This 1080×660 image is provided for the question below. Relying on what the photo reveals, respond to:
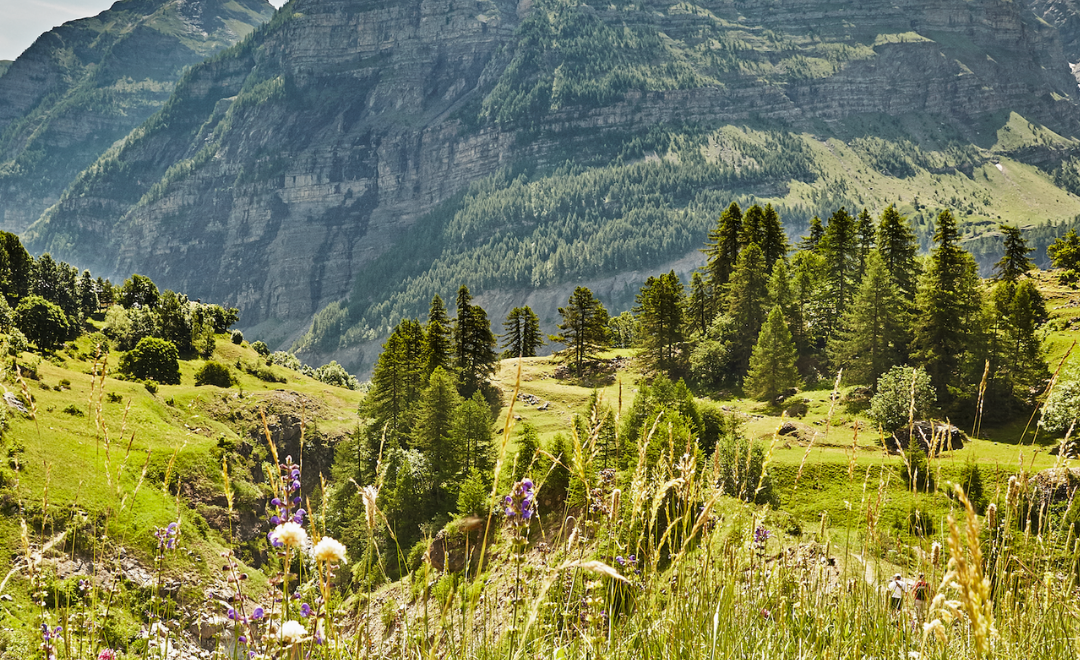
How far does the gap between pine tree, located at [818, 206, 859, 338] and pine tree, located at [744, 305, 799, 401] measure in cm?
1042

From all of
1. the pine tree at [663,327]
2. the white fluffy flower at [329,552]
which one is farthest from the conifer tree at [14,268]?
the white fluffy flower at [329,552]

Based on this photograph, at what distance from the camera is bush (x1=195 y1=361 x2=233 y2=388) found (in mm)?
75062

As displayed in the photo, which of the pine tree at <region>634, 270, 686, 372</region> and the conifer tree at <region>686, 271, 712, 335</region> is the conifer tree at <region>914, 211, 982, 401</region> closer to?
the pine tree at <region>634, 270, 686, 372</region>

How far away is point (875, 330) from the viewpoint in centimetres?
5397

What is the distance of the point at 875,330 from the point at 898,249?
44.5 feet

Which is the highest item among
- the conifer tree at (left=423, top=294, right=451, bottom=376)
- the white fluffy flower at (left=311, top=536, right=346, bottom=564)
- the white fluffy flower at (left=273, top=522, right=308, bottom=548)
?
→ the white fluffy flower at (left=273, top=522, right=308, bottom=548)

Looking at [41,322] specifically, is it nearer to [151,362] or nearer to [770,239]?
[151,362]

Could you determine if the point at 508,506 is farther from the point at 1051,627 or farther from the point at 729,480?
the point at 729,480

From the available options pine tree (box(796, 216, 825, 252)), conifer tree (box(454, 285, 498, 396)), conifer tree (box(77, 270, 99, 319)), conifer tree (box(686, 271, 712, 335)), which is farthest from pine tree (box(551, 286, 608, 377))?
conifer tree (box(77, 270, 99, 319))

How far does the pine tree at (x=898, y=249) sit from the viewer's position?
61938 millimetres

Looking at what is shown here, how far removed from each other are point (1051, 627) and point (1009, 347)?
49104 millimetres

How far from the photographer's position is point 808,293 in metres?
68.2

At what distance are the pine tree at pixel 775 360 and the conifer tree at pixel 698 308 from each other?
15791 mm

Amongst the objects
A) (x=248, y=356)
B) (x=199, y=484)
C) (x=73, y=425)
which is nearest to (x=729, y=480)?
(x=199, y=484)
